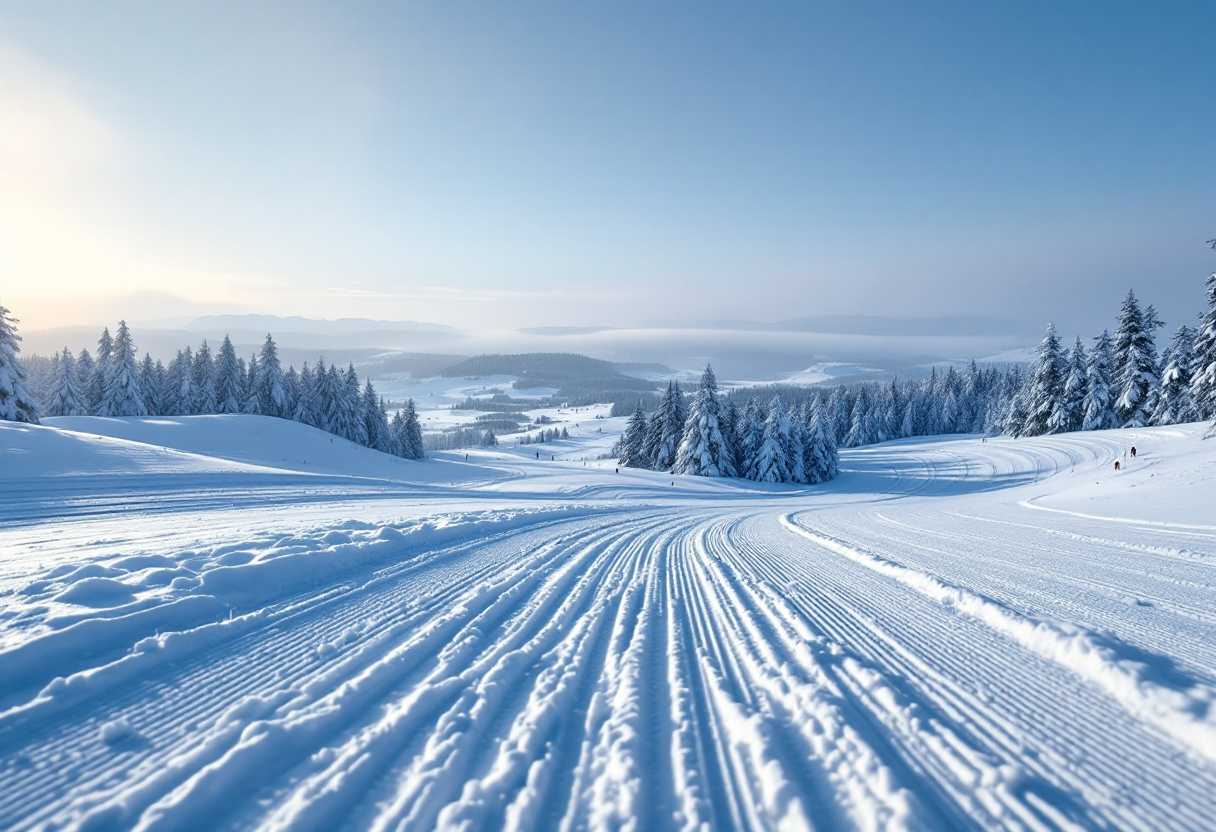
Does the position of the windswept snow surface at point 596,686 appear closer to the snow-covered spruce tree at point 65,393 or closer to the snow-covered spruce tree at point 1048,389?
the snow-covered spruce tree at point 1048,389

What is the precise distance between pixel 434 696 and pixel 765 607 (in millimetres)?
3240

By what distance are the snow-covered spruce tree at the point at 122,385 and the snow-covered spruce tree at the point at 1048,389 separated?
248 feet

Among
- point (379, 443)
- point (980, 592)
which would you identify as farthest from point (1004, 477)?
point (379, 443)

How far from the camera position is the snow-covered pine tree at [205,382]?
152 feet

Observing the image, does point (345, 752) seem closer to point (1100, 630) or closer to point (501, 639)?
point (501, 639)

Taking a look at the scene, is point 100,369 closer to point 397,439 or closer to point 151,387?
point 151,387

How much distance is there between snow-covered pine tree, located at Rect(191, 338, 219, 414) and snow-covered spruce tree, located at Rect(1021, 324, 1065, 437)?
7511 centimetres

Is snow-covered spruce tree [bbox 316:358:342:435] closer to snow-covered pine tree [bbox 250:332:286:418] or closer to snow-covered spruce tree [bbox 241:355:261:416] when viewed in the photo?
snow-covered pine tree [bbox 250:332:286:418]

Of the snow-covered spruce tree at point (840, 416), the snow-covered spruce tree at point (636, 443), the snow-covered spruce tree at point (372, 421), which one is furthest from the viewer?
the snow-covered spruce tree at point (840, 416)

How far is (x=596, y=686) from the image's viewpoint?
327 centimetres

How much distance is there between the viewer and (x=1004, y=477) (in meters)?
34.7

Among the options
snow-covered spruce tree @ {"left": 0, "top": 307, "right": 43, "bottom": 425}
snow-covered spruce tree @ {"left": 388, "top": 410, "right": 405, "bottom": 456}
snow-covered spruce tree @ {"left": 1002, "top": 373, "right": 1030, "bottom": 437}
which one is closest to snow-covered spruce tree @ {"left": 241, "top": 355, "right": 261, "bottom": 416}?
snow-covered spruce tree @ {"left": 388, "top": 410, "right": 405, "bottom": 456}

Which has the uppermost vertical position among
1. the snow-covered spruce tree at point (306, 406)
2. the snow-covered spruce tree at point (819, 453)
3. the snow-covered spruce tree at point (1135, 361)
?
the snow-covered spruce tree at point (1135, 361)

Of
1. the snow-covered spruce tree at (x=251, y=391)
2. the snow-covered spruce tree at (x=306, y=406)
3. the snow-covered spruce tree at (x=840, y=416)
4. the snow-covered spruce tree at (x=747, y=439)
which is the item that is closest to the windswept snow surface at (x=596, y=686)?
the snow-covered spruce tree at (x=747, y=439)
